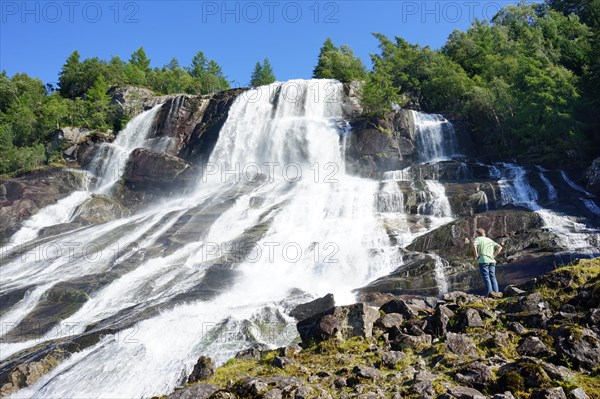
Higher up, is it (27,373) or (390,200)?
(390,200)

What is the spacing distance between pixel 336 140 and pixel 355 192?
9.25 meters

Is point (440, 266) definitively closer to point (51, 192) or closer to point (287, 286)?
point (287, 286)

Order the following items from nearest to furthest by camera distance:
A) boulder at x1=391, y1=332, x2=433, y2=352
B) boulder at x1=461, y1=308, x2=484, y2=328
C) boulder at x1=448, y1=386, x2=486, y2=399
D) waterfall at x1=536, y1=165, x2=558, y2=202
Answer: boulder at x1=448, y1=386, x2=486, y2=399, boulder at x1=391, y1=332, x2=433, y2=352, boulder at x1=461, y1=308, x2=484, y2=328, waterfall at x1=536, y1=165, x2=558, y2=202

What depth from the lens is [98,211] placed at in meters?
29.7

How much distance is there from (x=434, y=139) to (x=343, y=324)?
30.7 metres

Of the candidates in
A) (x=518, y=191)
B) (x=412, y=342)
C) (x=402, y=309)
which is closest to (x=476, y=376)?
(x=412, y=342)

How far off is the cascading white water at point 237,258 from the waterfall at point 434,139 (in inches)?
261

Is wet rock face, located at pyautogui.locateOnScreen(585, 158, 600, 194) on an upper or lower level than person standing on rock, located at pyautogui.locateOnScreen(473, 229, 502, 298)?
upper

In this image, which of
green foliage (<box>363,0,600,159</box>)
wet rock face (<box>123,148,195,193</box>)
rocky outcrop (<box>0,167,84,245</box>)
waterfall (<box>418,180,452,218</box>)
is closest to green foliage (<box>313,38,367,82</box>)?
green foliage (<box>363,0,600,159</box>)

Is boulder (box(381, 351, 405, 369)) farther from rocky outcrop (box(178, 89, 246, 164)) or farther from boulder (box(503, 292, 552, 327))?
rocky outcrop (box(178, 89, 246, 164))

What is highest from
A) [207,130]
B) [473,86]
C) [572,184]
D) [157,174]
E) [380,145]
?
[473,86]

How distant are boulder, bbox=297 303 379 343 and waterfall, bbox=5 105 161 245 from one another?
82.4ft

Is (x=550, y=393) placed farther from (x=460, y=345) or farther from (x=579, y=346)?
(x=460, y=345)

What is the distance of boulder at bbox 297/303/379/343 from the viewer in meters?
7.46
